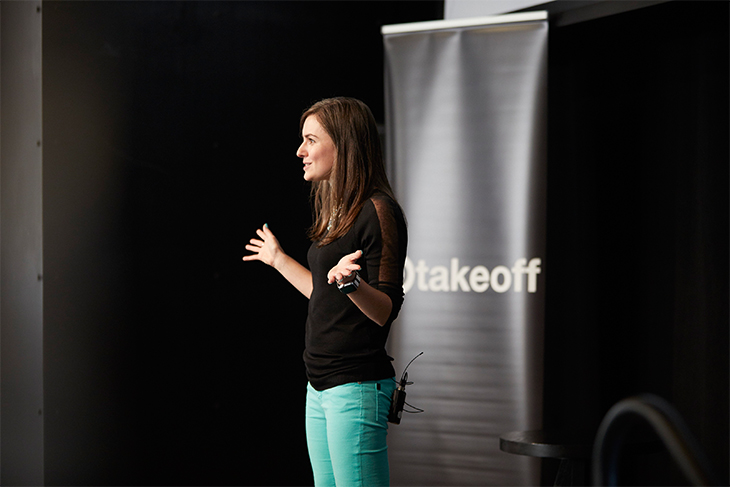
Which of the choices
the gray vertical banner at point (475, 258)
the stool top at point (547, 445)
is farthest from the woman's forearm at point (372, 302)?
the gray vertical banner at point (475, 258)

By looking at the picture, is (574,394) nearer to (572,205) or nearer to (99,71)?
(572,205)

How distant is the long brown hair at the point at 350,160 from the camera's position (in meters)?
1.60

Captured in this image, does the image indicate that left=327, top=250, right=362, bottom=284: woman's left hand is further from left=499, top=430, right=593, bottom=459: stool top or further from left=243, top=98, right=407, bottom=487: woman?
left=499, top=430, right=593, bottom=459: stool top

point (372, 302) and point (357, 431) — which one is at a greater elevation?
point (372, 302)

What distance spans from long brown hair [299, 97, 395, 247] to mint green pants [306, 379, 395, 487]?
14.7 inches

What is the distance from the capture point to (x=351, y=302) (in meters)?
1.54

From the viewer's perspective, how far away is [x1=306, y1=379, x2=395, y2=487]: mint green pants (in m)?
1.50

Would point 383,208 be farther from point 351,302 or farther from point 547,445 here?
point 547,445

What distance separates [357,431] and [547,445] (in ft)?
2.69

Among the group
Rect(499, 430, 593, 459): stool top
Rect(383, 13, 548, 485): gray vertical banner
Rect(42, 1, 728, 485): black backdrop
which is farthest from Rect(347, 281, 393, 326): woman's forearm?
Rect(42, 1, 728, 485): black backdrop

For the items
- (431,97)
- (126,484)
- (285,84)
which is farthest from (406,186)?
(126,484)

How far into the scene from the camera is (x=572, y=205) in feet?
10.8

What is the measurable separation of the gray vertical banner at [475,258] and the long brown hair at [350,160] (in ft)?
4.45

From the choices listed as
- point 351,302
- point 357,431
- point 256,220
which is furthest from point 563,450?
point 256,220
